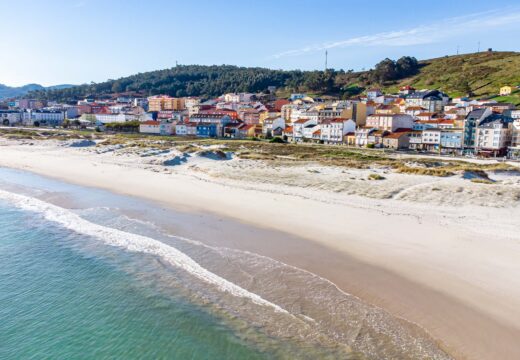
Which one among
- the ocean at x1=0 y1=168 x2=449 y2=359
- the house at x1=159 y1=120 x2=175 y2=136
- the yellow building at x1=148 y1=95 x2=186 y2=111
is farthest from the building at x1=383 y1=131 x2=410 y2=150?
the yellow building at x1=148 y1=95 x2=186 y2=111

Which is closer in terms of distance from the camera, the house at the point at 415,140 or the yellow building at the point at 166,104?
the house at the point at 415,140

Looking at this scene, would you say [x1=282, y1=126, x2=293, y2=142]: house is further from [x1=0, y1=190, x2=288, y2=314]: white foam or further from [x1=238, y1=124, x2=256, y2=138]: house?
[x1=0, y1=190, x2=288, y2=314]: white foam

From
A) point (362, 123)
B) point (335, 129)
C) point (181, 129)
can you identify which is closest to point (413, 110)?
point (362, 123)

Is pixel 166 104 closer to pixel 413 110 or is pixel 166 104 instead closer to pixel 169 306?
pixel 413 110

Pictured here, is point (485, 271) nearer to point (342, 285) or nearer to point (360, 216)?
point (342, 285)

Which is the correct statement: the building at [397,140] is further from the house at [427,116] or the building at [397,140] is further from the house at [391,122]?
the house at [427,116]

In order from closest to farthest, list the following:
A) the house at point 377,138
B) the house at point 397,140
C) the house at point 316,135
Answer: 1. the house at point 397,140
2. the house at point 377,138
3. the house at point 316,135

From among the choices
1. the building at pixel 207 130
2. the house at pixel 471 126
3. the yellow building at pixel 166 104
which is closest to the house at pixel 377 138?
the house at pixel 471 126
